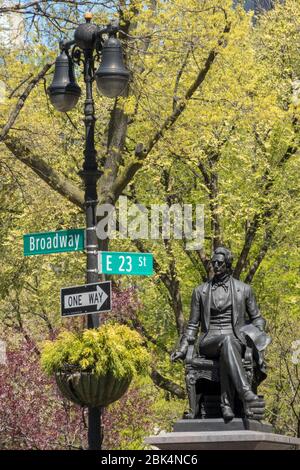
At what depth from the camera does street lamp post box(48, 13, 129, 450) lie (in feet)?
45.7

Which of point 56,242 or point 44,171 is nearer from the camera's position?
point 56,242

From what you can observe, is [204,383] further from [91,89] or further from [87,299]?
[91,89]

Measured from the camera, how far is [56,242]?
1478 centimetres

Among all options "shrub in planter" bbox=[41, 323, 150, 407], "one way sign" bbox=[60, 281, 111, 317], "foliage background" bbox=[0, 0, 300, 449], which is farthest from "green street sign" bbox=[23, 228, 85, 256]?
"foliage background" bbox=[0, 0, 300, 449]

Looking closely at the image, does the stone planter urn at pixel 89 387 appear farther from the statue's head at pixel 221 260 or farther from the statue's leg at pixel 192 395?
the statue's head at pixel 221 260

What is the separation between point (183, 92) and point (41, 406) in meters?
8.95

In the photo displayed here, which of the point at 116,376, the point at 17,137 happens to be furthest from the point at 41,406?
the point at 116,376

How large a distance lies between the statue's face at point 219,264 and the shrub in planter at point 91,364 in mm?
1623

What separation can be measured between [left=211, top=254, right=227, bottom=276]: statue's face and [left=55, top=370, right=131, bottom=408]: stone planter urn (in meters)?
2.00

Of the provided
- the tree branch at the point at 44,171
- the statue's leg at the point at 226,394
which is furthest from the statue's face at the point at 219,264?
the tree branch at the point at 44,171

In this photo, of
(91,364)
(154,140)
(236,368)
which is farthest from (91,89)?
(154,140)

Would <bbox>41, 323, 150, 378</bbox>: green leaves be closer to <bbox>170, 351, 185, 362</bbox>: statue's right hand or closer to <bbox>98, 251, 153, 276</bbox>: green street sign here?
<bbox>170, 351, 185, 362</bbox>: statue's right hand

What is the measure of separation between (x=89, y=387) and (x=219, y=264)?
2432 mm

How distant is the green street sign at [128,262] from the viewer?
14.5 meters
